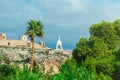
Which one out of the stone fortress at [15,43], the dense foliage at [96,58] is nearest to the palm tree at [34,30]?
the dense foliage at [96,58]

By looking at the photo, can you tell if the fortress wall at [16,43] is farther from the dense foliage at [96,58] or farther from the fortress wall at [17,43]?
the dense foliage at [96,58]

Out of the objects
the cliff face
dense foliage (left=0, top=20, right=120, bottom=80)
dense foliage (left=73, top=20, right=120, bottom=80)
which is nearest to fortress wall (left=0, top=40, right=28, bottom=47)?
the cliff face

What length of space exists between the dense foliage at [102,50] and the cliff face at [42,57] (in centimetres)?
1252

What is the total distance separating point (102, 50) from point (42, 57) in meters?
20.5

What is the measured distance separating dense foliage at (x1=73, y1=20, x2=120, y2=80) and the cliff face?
41.1 ft

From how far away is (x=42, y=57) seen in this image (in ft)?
386

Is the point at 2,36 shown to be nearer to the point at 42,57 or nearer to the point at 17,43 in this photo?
the point at 17,43

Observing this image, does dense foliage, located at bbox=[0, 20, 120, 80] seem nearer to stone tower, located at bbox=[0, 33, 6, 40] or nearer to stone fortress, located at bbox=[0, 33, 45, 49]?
stone fortress, located at bbox=[0, 33, 45, 49]

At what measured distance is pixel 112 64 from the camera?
9781 cm

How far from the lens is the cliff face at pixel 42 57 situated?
372 feet

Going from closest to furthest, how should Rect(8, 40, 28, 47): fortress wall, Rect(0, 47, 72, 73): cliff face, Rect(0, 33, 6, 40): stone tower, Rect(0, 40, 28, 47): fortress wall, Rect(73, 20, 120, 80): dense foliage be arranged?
Rect(73, 20, 120, 80): dense foliage, Rect(0, 47, 72, 73): cliff face, Rect(0, 40, 28, 47): fortress wall, Rect(8, 40, 28, 47): fortress wall, Rect(0, 33, 6, 40): stone tower

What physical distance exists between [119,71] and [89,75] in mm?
7855

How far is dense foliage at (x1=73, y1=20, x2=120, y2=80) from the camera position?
318 ft

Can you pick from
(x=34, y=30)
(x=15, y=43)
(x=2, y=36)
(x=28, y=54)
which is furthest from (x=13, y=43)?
(x=34, y=30)
